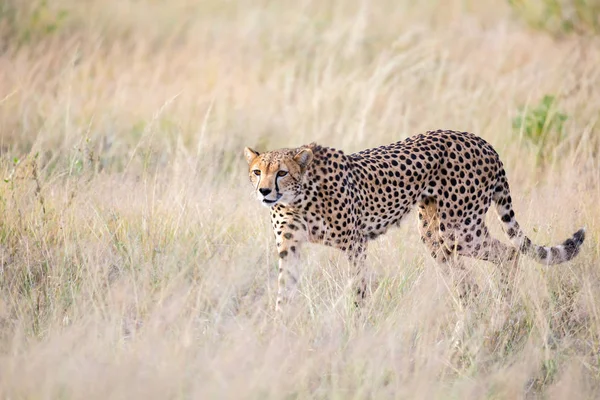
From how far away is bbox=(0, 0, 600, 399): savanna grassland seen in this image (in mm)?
3355

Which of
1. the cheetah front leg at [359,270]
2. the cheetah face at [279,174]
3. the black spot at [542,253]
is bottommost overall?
the cheetah front leg at [359,270]

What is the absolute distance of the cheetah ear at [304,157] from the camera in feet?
14.1

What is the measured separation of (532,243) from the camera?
4629 millimetres

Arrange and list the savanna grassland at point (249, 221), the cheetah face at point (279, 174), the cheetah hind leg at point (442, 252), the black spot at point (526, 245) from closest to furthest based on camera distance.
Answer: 1. the savanna grassland at point (249, 221)
2. the cheetah face at point (279, 174)
3. the cheetah hind leg at point (442, 252)
4. the black spot at point (526, 245)

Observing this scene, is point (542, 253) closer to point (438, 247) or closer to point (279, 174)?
point (438, 247)

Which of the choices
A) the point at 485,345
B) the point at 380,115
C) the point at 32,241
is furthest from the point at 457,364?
the point at 380,115

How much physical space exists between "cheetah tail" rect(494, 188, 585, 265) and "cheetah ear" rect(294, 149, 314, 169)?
1.16 meters

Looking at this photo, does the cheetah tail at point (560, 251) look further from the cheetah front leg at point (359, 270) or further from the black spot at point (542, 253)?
the cheetah front leg at point (359, 270)

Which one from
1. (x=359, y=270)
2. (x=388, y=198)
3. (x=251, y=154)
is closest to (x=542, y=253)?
(x=388, y=198)

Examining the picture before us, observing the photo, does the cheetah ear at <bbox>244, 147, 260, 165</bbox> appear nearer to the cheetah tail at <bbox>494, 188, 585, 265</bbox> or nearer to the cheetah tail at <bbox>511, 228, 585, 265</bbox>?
the cheetah tail at <bbox>494, 188, 585, 265</bbox>

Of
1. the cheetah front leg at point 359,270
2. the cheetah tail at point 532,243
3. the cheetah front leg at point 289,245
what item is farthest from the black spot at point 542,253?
the cheetah front leg at point 289,245

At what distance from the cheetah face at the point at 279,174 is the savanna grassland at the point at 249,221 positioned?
0.40 metres

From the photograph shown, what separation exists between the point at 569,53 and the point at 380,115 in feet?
6.77

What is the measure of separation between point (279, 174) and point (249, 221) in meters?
0.89
